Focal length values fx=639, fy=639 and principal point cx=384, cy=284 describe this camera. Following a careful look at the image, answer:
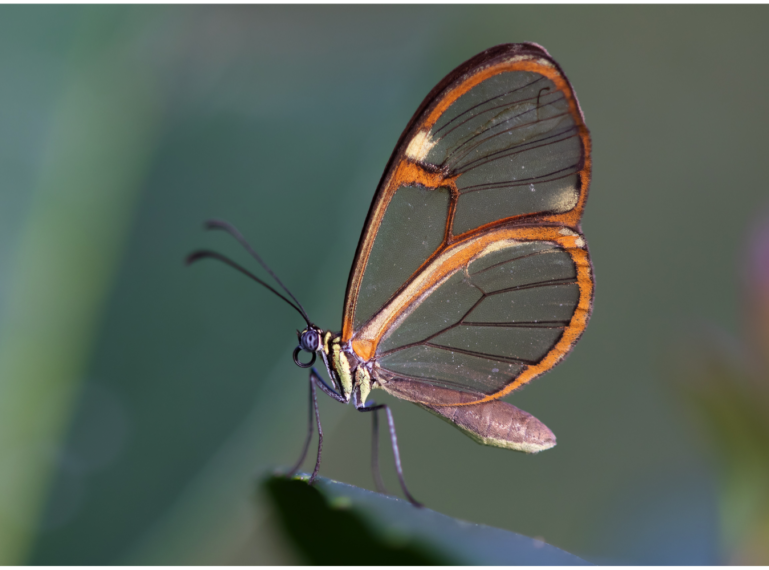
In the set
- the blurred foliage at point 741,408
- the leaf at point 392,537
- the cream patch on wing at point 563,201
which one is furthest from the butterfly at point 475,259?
the leaf at point 392,537

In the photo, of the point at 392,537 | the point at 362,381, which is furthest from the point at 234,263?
the point at 392,537

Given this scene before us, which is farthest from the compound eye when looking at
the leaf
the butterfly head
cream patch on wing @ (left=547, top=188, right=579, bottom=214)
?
the leaf

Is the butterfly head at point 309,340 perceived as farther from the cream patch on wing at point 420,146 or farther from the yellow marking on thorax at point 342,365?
the cream patch on wing at point 420,146

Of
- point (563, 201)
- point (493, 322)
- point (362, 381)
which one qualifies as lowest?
point (362, 381)

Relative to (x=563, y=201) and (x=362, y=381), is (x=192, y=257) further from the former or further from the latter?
(x=563, y=201)

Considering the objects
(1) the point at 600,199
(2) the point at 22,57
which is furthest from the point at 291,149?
(1) the point at 600,199

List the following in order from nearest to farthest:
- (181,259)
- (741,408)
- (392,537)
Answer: (392,537) → (741,408) → (181,259)

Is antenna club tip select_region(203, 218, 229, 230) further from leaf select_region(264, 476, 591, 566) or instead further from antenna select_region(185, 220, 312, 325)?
leaf select_region(264, 476, 591, 566)
